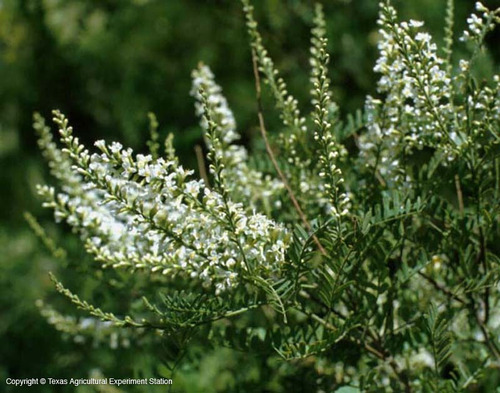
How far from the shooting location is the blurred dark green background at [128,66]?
260cm

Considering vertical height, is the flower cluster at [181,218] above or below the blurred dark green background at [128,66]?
below

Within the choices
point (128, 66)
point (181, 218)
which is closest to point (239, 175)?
point (181, 218)

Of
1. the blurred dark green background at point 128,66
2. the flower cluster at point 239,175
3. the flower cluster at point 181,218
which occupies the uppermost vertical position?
the blurred dark green background at point 128,66

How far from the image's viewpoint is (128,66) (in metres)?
2.97

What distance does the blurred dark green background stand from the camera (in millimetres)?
2604

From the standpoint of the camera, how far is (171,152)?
2.85 ft

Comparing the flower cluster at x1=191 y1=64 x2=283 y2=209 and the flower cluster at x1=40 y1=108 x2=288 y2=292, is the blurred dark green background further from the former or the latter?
the flower cluster at x1=40 y1=108 x2=288 y2=292

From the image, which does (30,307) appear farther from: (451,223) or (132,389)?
(451,223)

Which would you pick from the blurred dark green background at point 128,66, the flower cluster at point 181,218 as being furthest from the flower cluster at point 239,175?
the blurred dark green background at point 128,66

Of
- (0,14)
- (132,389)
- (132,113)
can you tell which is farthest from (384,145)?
(0,14)

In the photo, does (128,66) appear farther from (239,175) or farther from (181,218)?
(181,218)

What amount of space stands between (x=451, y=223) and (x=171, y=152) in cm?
35

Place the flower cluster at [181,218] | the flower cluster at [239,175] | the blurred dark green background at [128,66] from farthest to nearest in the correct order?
the blurred dark green background at [128,66], the flower cluster at [239,175], the flower cluster at [181,218]

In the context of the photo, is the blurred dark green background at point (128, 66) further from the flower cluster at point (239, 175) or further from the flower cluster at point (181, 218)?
the flower cluster at point (181, 218)
